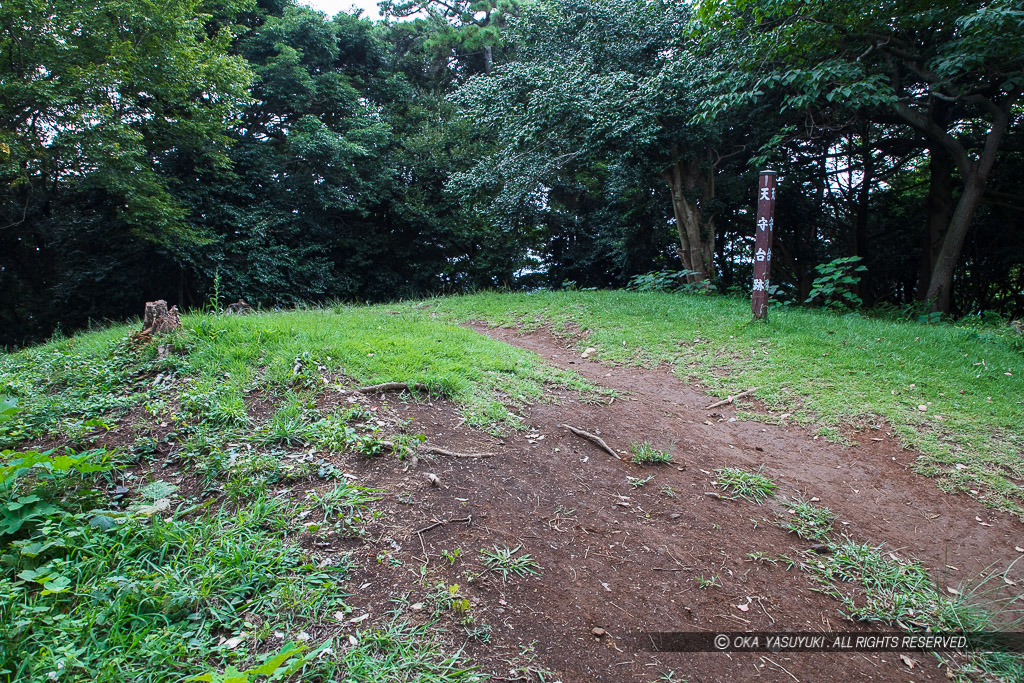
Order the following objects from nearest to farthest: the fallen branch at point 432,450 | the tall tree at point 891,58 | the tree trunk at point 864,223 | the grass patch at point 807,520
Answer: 1. the grass patch at point 807,520
2. the fallen branch at point 432,450
3. the tall tree at point 891,58
4. the tree trunk at point 864,223

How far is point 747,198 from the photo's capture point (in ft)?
39.6

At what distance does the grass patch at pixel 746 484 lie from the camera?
3.20 meters

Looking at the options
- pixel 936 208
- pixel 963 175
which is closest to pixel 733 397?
pixel 963 175

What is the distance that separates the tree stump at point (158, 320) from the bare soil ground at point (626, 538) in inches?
78.5

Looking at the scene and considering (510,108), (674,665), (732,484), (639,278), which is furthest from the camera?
(639,278)

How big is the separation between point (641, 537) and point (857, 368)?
3.79m

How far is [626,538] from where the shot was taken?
269cm

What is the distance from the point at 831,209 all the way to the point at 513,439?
12726mm

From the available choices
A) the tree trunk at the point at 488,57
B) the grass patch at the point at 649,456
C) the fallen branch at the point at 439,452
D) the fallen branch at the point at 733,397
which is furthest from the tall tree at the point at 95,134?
the fallen branch at the point at 733,397

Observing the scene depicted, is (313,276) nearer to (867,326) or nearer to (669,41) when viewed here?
(669,41)

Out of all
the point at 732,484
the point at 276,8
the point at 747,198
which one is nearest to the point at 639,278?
the point at 747,198

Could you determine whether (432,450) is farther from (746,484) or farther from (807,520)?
(807,520)

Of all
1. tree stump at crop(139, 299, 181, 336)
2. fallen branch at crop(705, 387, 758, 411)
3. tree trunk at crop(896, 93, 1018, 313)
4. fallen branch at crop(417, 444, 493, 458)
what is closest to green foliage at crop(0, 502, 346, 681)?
fallen branch at crop(417, 444, 493, 458)

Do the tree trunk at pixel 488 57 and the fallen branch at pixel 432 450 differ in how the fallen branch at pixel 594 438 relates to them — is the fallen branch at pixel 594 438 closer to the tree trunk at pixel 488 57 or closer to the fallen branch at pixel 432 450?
the fallen branch at pixel 432 450
